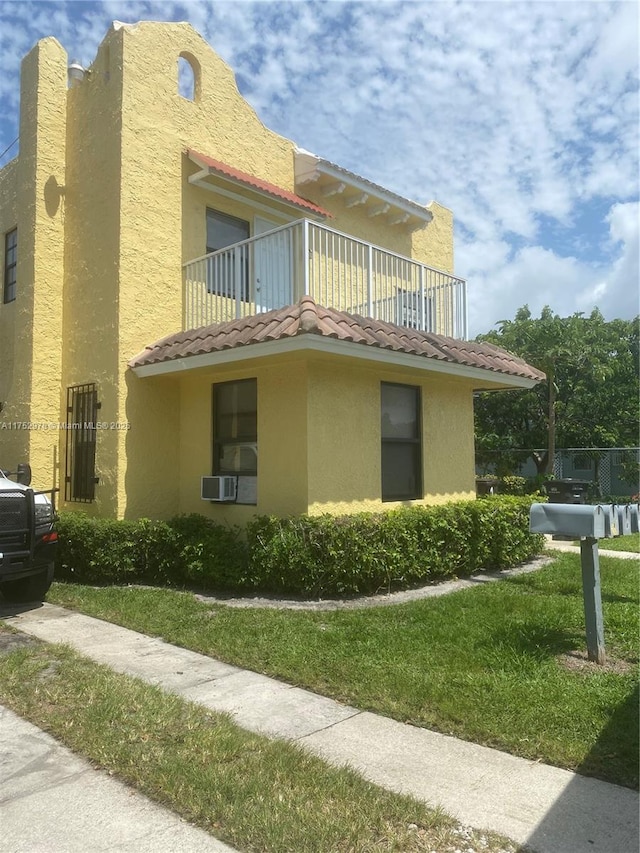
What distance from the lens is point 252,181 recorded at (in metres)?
10.4

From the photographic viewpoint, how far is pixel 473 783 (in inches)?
131

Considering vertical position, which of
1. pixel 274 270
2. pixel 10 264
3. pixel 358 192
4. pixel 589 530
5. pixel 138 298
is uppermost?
pixel 358 192

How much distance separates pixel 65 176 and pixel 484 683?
9.95m

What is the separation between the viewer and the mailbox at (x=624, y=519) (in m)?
5.07

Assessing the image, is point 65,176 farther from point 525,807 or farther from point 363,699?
point 525,807

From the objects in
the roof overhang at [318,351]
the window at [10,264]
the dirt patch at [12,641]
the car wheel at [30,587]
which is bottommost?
the dirt patch at [12,641]

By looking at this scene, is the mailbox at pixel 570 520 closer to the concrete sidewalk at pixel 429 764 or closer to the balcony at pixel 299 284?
the concrete sidewalk at pixel 429 764

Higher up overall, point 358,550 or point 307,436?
point 307,436

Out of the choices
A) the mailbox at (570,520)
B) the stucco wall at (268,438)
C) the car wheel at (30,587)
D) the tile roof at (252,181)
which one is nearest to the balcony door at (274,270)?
the stucco wall at (268,438)

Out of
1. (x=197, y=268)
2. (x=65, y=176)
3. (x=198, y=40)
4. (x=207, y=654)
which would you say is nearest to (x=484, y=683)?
(x=207, y=654)

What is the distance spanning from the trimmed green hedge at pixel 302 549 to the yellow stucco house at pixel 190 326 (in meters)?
0.67

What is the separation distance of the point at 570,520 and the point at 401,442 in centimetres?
465

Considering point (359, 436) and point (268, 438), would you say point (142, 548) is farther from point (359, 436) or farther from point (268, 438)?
point (359, 436)

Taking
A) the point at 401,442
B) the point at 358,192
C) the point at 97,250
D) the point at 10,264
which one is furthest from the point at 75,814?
the point at 358,192
